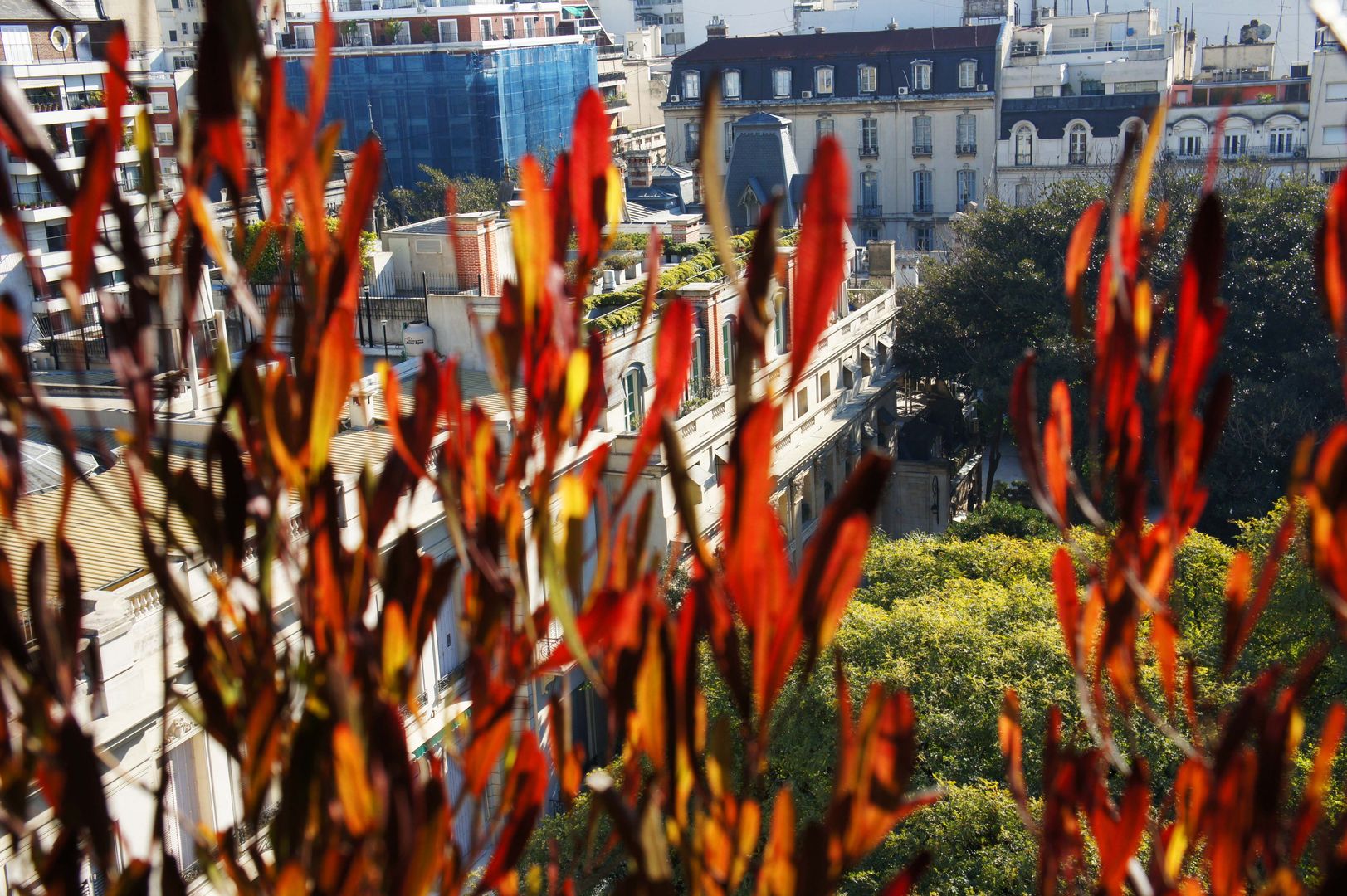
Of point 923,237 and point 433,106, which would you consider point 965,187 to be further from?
point 433,106

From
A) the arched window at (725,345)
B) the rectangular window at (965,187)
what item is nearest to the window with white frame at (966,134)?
the rectangular window at (965,187)

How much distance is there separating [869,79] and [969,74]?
327 cm

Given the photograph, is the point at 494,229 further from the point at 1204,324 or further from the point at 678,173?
the point at 678,173

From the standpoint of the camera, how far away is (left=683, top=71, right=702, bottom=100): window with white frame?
164 feet

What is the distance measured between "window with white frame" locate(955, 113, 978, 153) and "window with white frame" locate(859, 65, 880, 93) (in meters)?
3.01

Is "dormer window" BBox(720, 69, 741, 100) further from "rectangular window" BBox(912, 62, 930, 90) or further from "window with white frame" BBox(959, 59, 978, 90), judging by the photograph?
"window with white frame" BBox(959, 59, 978, 90)

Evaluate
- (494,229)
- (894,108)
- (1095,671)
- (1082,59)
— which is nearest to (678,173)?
(894,108)

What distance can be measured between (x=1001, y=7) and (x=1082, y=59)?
285 inches

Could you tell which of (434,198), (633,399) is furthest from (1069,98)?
(633,399)

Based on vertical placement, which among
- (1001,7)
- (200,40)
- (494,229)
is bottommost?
(494,229)

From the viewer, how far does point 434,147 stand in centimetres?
5038

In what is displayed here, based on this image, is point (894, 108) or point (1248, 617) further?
point (894, 108)

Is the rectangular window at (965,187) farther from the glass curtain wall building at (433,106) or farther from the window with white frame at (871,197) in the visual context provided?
the glass curtain wall building at (433,106)

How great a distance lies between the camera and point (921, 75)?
1807 inches
